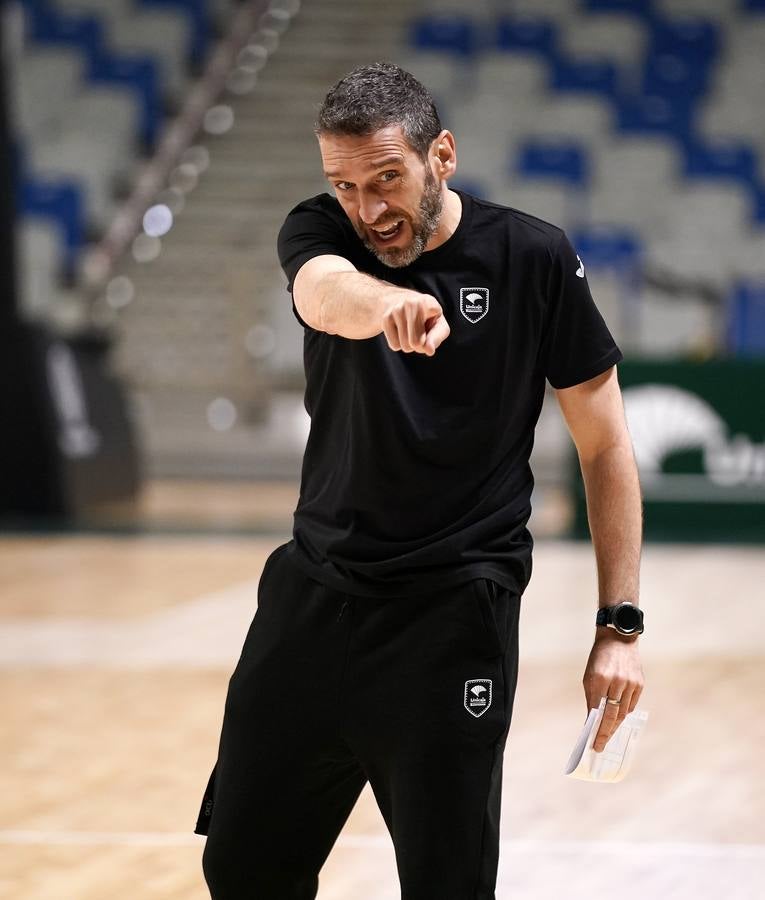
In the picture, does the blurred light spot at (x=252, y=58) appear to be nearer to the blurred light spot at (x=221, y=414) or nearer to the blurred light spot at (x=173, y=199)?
the blurred light spot at (x=173, y=199)

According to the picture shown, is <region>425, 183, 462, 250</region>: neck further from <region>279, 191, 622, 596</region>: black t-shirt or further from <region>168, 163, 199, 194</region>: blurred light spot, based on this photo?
<region>168, 163, 199, 194</region>: blurred light spot

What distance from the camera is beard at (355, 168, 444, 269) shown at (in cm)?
228

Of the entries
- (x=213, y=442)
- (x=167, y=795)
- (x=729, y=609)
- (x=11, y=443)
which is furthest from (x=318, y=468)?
(x=213, y=442)

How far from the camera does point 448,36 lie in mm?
17422

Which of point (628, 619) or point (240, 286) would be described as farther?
point (240, 286)

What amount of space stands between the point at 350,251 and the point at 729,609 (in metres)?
6.13

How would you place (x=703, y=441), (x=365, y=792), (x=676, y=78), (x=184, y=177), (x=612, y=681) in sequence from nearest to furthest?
(x=612, y=681), (x=365, y=792), (x=703, y=441), (x=676, y=78), (x=184, y=177)

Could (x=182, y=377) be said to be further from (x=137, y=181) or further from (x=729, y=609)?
(x=729, y=609)

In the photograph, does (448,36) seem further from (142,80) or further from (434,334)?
(434,334)

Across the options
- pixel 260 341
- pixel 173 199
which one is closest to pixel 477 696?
pixel 260 341

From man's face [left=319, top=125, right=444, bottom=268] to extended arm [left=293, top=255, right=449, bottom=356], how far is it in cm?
7

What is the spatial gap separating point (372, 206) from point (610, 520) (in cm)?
65

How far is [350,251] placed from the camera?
241 centimetres

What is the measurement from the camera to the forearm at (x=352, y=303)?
6.81ft
